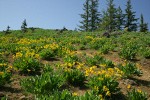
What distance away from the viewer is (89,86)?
9.20 meters

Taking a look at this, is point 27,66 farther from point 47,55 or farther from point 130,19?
point 130,19

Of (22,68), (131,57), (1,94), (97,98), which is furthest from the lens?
(131,57)

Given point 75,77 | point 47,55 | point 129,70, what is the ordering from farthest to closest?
point 47,55 → point 129,70 → point 75,77

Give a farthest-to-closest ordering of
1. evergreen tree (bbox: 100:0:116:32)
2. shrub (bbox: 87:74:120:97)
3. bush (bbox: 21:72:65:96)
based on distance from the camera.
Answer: evergreen tree (bbox: 100:0:116:32)
shrub (bbox: 87:74:120:97)
bush (bbox: 21:72:65:96)

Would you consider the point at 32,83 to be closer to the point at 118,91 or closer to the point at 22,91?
the point at 22,91

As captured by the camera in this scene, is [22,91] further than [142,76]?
No

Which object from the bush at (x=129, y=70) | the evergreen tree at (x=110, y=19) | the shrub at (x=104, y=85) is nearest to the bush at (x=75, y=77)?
the shrub at (x=104, y=85)

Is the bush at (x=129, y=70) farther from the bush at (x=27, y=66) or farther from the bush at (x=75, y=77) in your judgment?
the bush at (x=27, y=66)

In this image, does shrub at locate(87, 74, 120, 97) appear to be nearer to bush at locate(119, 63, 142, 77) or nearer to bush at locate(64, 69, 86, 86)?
bush at locate(64, 69, 86, 86)

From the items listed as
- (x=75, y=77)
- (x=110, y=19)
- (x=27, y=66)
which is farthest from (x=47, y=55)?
(x=110, y=19)

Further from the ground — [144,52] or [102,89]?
[144,52]

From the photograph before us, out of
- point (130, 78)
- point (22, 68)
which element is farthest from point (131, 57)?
point (22, 68)

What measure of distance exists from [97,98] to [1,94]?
10.9 feet

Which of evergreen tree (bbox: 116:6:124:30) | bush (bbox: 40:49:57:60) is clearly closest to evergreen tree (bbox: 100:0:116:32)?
evergreen tree (bbox: 116:6:124:30)
